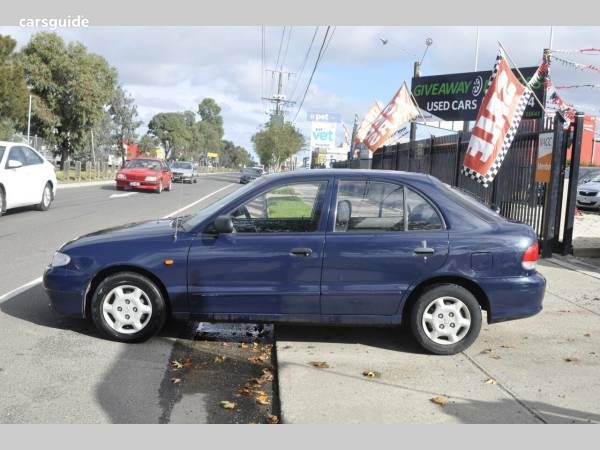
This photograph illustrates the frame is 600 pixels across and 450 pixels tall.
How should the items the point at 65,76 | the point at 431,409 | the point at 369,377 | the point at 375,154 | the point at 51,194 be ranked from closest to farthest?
the point at 431,409, the point at 369,377, the point at 51,194, the point at 375,154, the point at 65,76

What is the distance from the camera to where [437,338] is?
5301 millimetres

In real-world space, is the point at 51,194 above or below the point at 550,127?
below

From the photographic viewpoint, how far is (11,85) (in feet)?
96.6

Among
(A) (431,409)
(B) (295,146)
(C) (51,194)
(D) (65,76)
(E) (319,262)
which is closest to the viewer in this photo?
(A) (431,409)

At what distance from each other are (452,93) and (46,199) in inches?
593

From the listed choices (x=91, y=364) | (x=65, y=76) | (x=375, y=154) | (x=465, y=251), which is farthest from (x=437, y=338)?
(x=65, y=76)

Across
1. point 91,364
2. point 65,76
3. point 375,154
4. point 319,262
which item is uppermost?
point 65,76

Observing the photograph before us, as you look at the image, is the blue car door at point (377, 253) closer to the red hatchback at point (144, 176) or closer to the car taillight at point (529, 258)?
the car taillight at point (529, 258)

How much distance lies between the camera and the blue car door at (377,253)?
17.0 ft

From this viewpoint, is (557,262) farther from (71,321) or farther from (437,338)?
(71,321)

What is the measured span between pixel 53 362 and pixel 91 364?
1.00 ft

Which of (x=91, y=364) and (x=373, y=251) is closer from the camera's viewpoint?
(x=91, y=364)

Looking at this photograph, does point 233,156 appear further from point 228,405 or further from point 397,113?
point 228,405

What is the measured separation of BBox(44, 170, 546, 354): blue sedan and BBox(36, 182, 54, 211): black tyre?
10.8m
